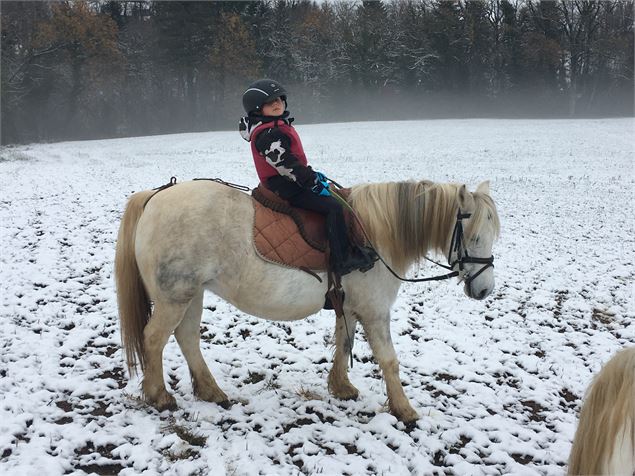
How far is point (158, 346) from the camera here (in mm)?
4094

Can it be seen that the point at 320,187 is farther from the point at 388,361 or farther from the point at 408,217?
Answer: the point at 388,361

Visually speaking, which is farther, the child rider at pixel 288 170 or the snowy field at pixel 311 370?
the child rider at pixel 288 170

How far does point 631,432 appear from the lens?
2.24 meters

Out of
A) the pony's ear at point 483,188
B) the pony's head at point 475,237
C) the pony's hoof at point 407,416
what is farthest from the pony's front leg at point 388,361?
the pony's ear at point 483,188

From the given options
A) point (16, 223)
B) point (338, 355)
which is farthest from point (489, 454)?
point (16, 223)

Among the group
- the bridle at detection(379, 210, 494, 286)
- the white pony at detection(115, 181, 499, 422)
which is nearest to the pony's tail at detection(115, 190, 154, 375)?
the white pony at detection(115, 181, 499, 422)

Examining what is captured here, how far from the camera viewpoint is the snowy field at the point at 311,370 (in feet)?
12.3

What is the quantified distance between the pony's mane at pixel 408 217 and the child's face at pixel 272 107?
1053 millimetres

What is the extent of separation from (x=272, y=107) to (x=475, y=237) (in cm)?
205

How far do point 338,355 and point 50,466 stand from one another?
8.23ft

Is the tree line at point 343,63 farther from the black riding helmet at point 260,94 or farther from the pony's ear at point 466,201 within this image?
the pony's ear at point 466,201

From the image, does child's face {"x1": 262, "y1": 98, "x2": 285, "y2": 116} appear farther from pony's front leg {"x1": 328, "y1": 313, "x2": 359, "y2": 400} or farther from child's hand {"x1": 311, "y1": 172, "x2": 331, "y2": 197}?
pony's front leg {"x1": 328, "y1": 313, "x2": 359, "y2": 400}

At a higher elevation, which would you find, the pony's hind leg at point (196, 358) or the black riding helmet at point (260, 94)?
the black riding helmet at point (260, 94)

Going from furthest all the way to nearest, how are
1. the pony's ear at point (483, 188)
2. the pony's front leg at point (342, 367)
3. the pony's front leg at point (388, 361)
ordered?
the pony's front leg at point (342, 367), the pony's front leg at point (388, 361), the pony's ear at point (483, 188)
